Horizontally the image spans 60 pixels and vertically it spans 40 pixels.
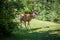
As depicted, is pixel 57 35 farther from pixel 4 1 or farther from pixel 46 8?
pixel 46 8

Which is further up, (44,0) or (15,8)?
(15,8)

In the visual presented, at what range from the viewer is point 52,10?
65.8 ft

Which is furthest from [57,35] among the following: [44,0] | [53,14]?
[44,0]

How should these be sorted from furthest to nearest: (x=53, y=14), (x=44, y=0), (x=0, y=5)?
(x=44, y=0) < (x=53, y=14) < (x=0, y=5)

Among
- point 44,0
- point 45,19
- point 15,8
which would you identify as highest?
point 15,8

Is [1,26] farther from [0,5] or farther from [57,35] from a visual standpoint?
[57,35]

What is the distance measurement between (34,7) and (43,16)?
6.69 ft

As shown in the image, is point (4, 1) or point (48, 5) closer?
point (4, 1)

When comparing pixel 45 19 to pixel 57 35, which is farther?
pixel 45 19

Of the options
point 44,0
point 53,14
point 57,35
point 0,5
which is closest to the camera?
point 0,5

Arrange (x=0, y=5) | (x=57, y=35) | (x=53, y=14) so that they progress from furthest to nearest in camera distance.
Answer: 1. (x=53, y=14)
2. (x=57, y=35)
3. (x=0, y=5)

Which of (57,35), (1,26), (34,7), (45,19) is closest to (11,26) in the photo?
(1,26)

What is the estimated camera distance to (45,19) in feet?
64.8

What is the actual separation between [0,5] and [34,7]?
9.73m
